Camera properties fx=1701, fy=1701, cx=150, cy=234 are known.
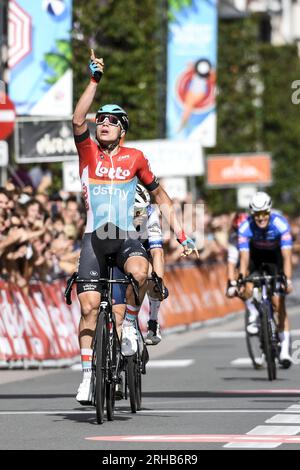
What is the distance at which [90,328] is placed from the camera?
12.1 meters

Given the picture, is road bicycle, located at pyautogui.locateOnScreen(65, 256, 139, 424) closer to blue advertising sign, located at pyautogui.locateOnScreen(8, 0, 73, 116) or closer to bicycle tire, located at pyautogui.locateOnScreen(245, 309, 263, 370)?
bicycle tire, located at pyautogui.locateOnScreen(245, 309, 263, 370)

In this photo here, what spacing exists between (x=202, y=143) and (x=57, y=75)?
32.3 feet

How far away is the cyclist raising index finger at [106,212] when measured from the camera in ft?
39.5

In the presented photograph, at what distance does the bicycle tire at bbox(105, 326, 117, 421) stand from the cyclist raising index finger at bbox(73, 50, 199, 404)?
0.56 ft

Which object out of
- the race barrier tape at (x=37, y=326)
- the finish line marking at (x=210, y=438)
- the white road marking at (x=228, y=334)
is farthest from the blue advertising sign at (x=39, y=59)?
the finish line marking at (x=210, y=438)

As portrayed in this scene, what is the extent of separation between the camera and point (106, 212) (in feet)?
39.6

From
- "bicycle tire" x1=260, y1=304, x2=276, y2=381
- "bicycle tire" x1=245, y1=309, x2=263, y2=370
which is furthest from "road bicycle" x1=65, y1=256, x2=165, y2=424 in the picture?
"bicycle tire" x1=245, y1=309, x2=263, y2=370

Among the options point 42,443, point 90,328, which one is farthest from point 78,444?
point 90,328

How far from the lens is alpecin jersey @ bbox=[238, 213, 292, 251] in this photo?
17375 mm

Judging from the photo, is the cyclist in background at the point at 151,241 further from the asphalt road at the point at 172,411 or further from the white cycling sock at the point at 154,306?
the asphalt road at the point at 172,411

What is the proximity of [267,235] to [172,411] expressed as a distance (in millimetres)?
4911

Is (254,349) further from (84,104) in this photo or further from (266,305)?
(84,104)

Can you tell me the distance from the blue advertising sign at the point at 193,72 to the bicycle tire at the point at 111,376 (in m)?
20.2

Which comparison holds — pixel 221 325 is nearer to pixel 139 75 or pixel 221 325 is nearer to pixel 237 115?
pixel 139 75
